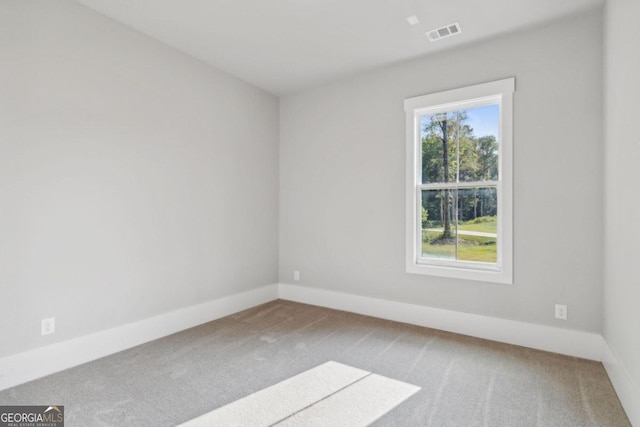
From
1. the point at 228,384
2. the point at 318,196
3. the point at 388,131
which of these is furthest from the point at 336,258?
Answer: the point at 228,384

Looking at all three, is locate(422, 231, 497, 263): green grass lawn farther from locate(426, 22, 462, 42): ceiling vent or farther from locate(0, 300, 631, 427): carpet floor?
locate(426, 22, 462, 42): ceiling vent

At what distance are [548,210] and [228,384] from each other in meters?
2.91

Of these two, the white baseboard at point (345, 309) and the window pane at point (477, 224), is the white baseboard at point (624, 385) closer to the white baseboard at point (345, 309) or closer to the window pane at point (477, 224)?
the white baseboard at point (345, 309)

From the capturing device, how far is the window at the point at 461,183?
3.07 metres

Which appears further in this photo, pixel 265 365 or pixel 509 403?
pixel 265 365

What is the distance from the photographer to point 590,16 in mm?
2684

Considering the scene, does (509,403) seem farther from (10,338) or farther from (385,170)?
(10,338)

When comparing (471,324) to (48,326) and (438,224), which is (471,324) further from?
(48,326)

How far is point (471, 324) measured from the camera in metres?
3.21

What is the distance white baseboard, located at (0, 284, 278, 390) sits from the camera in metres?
2.30

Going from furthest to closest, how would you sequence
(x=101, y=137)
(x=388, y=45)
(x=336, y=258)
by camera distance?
(x=336, y=258) < (x=388, y=45) < (x=101, y=137)

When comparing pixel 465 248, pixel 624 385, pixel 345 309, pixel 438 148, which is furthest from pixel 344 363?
pixel 438 148
